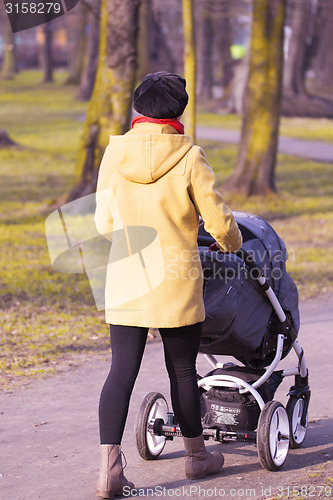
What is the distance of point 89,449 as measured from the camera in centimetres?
460

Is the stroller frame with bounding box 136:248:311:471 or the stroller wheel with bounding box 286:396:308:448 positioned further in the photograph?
the stroller wheel with bounding box 286:396:308:448

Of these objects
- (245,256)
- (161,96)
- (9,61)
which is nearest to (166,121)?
(161,96)

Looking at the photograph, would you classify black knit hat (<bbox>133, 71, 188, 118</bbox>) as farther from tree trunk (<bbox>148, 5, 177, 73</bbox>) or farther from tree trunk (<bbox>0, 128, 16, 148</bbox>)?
tree trunk (<bbox>148, 5, 177, 73</bbox>)

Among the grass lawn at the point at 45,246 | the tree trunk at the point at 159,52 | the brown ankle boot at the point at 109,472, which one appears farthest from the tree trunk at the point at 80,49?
the brown ankle boot at the point at 109,472

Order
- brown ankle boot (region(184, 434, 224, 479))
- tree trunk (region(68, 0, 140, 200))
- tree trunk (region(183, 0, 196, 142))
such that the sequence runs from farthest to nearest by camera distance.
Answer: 1. tree trunk (region(68, 0, 140, 200))
2. tree trunk (region(183, 0, 196, 142))
3. brown ankle boot (region(184, 434, 224, 479))

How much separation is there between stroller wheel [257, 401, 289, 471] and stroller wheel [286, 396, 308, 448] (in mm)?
201

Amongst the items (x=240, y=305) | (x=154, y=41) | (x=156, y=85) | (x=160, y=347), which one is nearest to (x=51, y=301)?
(x=160, y=347)

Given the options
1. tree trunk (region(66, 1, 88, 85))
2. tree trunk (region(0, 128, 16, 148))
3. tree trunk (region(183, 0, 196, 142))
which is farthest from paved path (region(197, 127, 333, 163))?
tree trunk (region(66, 1, 88, 85))

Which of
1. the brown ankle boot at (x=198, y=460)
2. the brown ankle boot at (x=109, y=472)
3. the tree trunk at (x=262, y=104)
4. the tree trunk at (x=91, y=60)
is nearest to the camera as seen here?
the brown ankle boot at (x=109, y=472)

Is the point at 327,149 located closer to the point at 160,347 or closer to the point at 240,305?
the point at 160,347

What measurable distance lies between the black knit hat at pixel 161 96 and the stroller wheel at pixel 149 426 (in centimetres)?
147

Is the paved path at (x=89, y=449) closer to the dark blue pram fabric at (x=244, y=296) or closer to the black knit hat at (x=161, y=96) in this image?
the dark blue pram fabric at (x=244, y=296)

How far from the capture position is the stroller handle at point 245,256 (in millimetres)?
4050

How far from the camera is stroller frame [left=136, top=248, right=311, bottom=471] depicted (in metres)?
4.11
